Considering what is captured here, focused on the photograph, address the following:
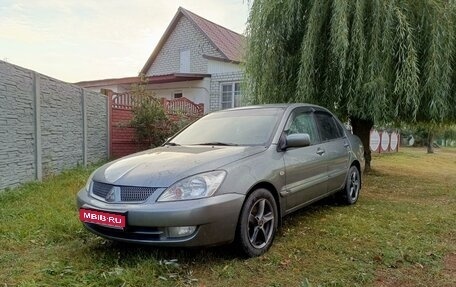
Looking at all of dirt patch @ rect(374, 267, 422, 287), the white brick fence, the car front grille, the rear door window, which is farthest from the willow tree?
the car front grille

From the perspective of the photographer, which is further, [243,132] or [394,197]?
[394,197]

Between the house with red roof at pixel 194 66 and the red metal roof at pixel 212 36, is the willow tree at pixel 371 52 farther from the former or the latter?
the red metal roof at pixel 212 36

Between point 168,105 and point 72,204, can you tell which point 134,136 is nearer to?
point 168,105

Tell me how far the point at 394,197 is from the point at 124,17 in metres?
10.5

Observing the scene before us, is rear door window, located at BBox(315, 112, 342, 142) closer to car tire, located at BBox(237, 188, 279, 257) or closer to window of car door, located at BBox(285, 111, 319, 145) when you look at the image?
window of car door, located at BBox(285, 111, 319, 145)

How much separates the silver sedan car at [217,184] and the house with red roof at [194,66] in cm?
1087

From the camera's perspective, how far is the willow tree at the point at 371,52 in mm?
7434

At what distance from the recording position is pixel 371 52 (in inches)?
296

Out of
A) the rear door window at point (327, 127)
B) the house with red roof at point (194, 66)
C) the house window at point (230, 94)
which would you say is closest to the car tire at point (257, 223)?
the rear door window at point (327, 127)

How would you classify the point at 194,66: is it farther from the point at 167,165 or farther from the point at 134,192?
the point at 134,192

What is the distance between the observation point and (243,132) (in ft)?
13.7

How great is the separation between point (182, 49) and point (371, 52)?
13.3 metres

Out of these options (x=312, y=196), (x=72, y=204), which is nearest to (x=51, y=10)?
(x=72, y=204)

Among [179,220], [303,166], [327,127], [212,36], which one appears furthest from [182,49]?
[179,220]
